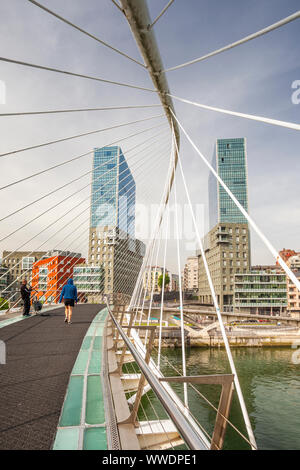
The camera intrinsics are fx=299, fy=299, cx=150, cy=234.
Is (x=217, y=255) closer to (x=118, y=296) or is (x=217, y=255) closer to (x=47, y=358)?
(x=118, y=296)

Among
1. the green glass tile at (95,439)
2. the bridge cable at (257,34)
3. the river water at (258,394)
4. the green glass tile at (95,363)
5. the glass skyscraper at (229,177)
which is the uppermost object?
the glass skyscraper at (229,177)

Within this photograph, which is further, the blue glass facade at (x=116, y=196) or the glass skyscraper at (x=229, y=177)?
the glass skyscraper at (x=229, y=177)

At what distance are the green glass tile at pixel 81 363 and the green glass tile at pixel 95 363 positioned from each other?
0.08m

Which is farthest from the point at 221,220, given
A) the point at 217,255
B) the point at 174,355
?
the point at 174,355

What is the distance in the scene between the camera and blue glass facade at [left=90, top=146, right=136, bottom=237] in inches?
461

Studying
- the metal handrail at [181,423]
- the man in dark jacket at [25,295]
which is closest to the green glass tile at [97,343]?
the metal handrail at [181,423]

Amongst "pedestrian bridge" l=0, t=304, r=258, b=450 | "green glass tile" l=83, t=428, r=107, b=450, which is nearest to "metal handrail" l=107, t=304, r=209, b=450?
"pedestrian bridge" l=0, t=304, r=258, b=450

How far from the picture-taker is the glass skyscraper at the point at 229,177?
83.2 metres

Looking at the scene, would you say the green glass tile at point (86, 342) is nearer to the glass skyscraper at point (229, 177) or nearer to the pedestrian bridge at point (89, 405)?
the pedestrian bridge at point (89, 405)

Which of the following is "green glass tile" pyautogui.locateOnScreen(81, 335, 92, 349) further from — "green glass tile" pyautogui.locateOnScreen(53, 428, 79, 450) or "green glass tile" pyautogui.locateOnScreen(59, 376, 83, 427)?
"green glass tile" pyautogui.locateOnScreen(53, 428, 79, 450)

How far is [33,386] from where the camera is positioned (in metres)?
3.25

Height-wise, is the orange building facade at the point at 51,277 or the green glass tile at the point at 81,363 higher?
the orange building facade at the point at 51,277

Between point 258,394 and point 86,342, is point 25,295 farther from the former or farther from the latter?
point 258,394
